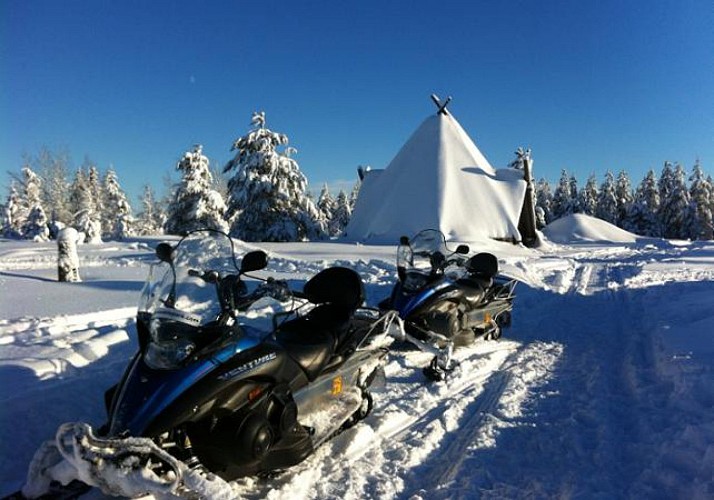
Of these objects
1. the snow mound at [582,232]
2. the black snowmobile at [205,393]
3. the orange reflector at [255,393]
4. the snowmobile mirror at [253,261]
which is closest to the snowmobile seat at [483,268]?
the black snowmobile at [205,393]

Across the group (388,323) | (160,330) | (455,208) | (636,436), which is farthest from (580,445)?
(455,208)

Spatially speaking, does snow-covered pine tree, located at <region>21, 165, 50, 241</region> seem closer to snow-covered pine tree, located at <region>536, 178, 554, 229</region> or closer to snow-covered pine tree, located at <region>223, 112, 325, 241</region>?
snow-covered pine tree, located at <region>223, 112, 325, 241</region>

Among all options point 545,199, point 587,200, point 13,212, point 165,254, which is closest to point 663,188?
point 587,200

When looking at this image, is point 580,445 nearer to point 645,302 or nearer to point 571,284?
point 645,302

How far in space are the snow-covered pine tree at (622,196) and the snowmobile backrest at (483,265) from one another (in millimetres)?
54656

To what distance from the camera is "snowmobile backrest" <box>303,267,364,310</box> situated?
380 centimetres

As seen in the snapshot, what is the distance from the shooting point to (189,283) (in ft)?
9.49

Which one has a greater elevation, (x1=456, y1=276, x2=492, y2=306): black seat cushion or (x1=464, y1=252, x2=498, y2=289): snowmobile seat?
(x1=464, y1=252, x2=498, y2=289): snowmobile seat

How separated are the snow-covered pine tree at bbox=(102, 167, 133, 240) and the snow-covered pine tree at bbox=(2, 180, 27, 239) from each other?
23.8ft

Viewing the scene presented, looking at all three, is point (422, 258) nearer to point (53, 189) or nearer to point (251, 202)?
point (251, 202)

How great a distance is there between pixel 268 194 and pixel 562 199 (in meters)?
47.1

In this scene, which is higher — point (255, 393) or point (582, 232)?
point (582, 232)

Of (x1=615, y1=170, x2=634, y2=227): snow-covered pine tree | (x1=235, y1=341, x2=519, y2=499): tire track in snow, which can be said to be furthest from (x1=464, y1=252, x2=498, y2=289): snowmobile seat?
(x1=615, y1=170, x2=634, y2=227): snow-covered pine tree

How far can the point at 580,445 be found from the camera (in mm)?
3416
